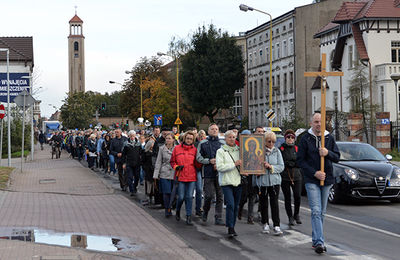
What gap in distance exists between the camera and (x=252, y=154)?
1109cm

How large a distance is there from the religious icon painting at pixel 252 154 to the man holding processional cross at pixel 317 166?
5.09 ft

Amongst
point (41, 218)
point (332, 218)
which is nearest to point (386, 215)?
point (332, 218)

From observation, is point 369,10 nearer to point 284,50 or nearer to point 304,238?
point 284,50

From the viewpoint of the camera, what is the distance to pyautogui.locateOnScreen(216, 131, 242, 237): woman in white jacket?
35.3 feet

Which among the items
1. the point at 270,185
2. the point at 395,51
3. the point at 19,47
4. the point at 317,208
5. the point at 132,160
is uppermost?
the point at 19,47

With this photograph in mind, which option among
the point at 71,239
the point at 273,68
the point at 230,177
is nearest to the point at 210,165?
the point at 230,177

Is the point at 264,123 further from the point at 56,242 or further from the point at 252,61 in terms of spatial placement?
the point at 56,242

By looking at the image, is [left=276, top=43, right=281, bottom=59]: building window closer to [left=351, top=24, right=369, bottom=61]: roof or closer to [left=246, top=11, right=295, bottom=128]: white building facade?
[left=246, top=11, right=295, bottom=128]: white building facade

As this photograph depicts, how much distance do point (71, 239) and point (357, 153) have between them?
8.61 metres

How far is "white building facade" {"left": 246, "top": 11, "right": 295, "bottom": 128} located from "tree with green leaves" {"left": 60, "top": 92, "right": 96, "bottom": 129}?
90.0 ft

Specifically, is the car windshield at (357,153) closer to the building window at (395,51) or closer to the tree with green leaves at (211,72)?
the building window at (395,51)

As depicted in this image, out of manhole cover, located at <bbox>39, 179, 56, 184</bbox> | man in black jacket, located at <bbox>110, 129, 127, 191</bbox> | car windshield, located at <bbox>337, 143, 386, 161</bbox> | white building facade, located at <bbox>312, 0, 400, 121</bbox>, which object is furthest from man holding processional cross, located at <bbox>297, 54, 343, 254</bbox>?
white building facade, located at <bbox>312, 0, 400, 121</bbox>

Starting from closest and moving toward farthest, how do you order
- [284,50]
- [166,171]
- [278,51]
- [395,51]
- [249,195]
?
[249,195]
[166,171]
[395,51]
[284,50]
[278,51]

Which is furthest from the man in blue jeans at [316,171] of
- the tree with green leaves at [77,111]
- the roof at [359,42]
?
the tree with green leaves at [77,111]
